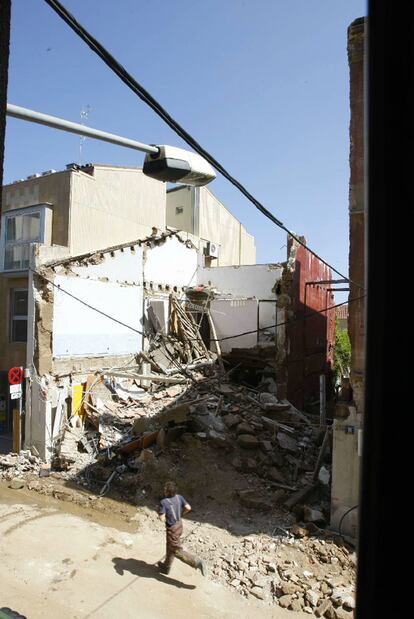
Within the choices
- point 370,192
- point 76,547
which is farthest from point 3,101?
point 76,547

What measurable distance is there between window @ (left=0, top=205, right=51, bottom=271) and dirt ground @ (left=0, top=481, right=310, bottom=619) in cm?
→ 984

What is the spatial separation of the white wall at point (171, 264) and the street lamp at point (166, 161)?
13002 mm

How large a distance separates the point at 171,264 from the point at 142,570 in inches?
517

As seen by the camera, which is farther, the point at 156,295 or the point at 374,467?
the point at 156,295

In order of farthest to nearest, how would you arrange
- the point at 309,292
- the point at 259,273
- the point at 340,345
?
1. the point at 340,345
2. the point at 259,273
3. the point at 309,292

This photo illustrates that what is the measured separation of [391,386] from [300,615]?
20.7 ft

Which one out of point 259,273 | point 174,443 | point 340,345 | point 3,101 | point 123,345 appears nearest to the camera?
point 3,101

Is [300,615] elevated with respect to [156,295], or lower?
lower

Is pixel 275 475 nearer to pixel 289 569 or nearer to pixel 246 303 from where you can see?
pixel 289 569

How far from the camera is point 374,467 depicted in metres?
1.29

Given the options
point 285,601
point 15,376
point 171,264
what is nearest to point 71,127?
point 285,601

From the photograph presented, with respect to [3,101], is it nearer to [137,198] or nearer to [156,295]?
[156,295]

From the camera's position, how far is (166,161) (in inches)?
149

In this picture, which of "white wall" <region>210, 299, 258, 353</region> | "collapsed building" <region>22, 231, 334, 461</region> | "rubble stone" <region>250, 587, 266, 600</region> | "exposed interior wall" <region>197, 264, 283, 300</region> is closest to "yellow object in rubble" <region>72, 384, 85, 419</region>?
"collapsed building" <region>22, 231, 334, 461</region>
